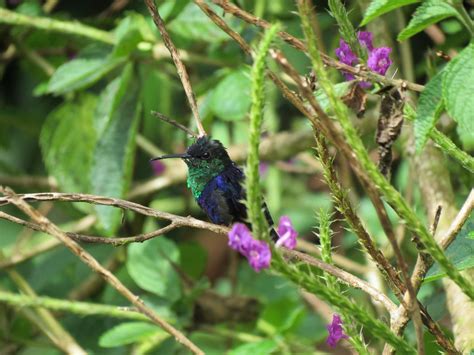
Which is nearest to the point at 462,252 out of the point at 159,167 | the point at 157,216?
the point at 157,216

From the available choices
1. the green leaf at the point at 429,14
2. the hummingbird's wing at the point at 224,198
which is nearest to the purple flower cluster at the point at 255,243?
the green leaf at the point at 429,14

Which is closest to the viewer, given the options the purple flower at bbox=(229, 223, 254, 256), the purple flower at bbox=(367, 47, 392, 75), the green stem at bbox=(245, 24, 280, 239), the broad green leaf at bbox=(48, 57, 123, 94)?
the green stem at bbox=(245, 24, 280, 239)

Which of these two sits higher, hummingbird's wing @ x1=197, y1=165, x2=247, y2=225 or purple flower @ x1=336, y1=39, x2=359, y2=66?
purple flower @ x1=336, y1=39, x2=359, y2=66

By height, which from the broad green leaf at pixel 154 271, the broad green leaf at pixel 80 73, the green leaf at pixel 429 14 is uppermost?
the green leaf at pixel 429 14

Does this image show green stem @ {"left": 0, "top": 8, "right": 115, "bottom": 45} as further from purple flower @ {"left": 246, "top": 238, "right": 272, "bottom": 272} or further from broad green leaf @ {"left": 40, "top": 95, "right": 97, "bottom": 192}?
purple flower @ {"left": 246, "top": 238, "right": 272, "bottom": 272}

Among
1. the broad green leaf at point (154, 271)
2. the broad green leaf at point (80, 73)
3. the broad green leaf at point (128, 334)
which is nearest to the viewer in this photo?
the broad green leaf at point (128, 334)

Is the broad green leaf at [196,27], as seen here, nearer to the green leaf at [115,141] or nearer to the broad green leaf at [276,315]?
the green leaf at [115,141]

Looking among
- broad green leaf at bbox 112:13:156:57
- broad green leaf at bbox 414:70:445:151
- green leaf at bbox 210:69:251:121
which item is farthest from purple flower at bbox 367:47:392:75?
broad green leaf at bbox 112:13:156:57
